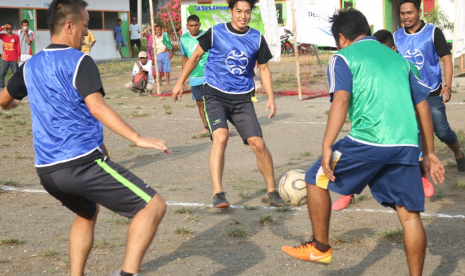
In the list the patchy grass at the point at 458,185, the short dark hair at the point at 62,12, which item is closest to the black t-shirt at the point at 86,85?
Result: the short dark hair at the point at 62,12

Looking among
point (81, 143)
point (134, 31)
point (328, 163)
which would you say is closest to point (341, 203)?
point (328, 163)

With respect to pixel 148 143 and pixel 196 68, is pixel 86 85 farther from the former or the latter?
pixel 196 68

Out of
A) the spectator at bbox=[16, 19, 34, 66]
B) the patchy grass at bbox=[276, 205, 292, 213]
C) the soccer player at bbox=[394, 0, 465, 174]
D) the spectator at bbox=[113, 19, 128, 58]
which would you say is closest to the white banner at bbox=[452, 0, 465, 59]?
the soccer player at bbox=[394, 0, 465, 174]

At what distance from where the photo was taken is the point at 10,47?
60.6ft

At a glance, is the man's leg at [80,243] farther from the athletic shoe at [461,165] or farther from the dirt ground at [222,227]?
the athletic shoe at [461,165]

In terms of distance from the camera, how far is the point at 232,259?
15.5 ft

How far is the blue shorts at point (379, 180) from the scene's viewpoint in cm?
379

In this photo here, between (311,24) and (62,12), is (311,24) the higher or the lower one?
the higher one

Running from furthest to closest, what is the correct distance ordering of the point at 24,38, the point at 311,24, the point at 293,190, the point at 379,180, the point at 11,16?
the point at 11,16
the point at 24,38
the point at 311,24
the point at 293,190
the point at 379,180

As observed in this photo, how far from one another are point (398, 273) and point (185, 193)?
313 cm

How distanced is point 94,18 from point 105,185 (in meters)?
29.4

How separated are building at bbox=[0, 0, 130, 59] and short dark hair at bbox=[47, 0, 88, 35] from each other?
24.8 metres

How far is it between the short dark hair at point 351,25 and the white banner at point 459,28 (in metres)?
11.7

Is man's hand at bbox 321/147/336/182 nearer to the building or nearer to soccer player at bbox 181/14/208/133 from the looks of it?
soccer player at bbox 181/14/208/133
